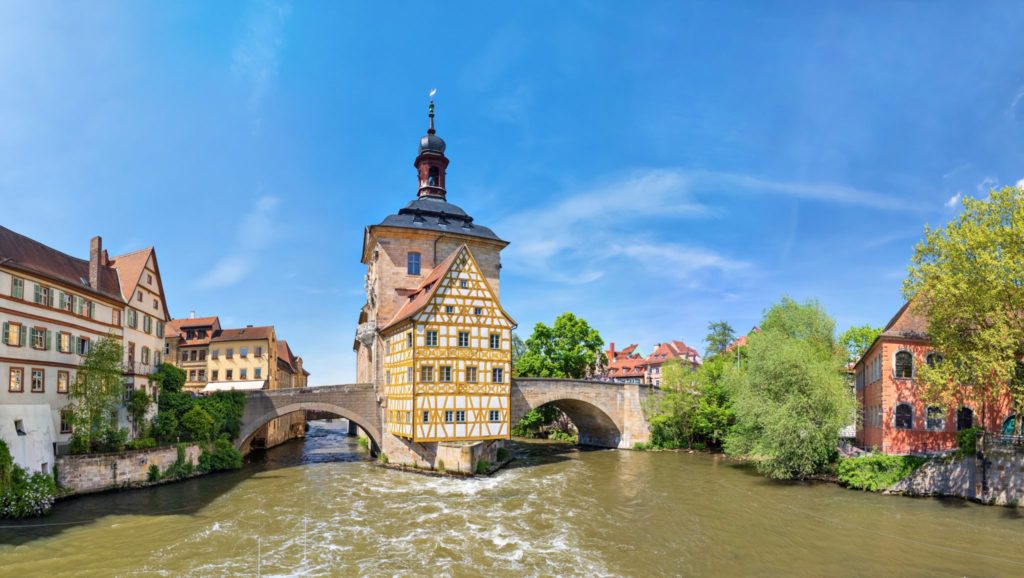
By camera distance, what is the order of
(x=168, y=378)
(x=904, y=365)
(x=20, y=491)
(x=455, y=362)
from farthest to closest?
1. (x=168, y=378)
2. (x=455, y=362)
3. (x=904, y=365)
4. (x=20, y=491)

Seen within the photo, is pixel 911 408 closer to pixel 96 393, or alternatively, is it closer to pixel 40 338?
pixel 96 393

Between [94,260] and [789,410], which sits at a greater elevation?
[94,260]

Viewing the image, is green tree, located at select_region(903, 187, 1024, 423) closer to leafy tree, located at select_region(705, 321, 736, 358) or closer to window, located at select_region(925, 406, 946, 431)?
window, located at select_region(925, 406, 946, 431)

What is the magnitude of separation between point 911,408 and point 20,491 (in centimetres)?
3404

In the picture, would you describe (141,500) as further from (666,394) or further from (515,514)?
(666,394)

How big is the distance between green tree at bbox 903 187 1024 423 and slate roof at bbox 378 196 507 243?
74.9 ft

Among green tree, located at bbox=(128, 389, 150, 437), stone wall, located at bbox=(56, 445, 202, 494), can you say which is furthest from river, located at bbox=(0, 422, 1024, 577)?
green tree, located at bbox=(128, 389, 150, 437)

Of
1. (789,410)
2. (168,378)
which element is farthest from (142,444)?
(789,410)

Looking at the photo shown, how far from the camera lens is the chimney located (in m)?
25.4

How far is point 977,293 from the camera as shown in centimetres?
2086

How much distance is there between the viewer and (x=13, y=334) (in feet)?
66.8

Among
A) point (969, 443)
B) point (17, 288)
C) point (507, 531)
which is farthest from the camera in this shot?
point (969, 443)

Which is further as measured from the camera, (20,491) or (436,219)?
(436,219)

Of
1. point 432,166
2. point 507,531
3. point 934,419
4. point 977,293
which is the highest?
point 432,166
